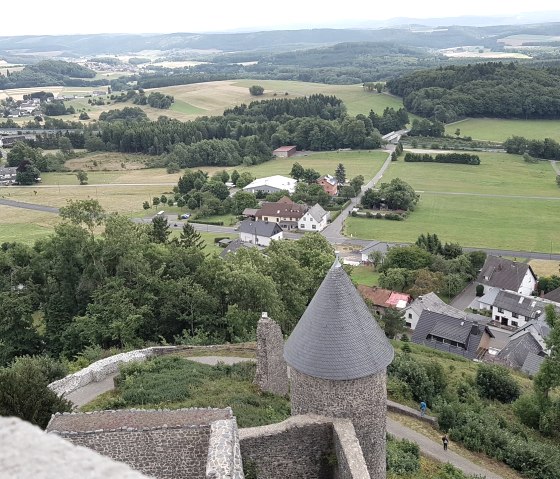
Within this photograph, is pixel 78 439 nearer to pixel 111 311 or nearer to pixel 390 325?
pixel 111 311

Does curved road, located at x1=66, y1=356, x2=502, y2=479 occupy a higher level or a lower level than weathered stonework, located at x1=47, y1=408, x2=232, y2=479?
lower

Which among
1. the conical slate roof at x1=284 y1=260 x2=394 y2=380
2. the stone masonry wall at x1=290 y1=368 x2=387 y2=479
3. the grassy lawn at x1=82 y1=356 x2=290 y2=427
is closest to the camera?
the conical slate roof at x1=284 y1=260 x2=394 y2=380

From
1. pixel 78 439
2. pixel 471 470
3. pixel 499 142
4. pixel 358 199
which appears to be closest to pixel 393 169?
pixel 358 199

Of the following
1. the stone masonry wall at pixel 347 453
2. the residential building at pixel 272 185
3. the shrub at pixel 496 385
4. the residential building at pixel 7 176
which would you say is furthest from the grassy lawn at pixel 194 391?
the residential building at pixel 7 176

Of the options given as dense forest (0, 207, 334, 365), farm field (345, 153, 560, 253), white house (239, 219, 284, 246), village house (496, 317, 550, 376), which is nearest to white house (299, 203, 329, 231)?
farm field (345, 153, 560, 253)

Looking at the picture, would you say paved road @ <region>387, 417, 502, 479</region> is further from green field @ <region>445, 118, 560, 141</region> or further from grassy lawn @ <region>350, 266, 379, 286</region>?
green field @ <region>445, 118, 560, 141</region>

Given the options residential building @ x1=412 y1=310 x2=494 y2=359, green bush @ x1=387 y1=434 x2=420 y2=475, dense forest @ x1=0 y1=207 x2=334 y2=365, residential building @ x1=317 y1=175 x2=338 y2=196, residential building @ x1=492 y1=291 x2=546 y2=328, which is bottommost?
residential building @ x1=317 y1=175 x2=338 y2=196

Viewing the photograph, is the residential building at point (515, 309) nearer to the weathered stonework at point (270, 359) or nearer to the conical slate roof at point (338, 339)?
the weathered stonework at point (270, 359)

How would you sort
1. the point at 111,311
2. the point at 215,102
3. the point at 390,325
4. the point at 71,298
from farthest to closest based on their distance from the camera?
the point at 215,102 < the point at 390,325 < the point at 71,298 < the point at 111,311
